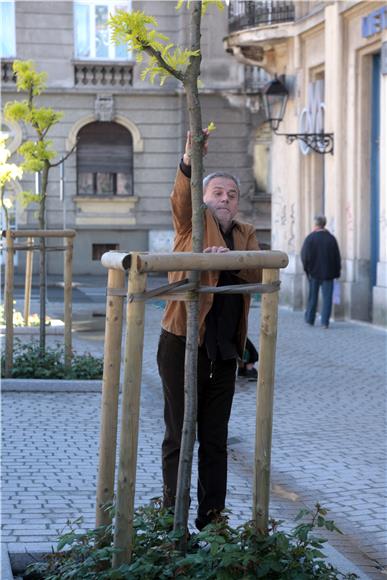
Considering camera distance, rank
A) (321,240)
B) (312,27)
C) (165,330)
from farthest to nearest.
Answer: (312,27) < (321,240) < (165,330)

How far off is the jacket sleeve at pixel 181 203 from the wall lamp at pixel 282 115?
15.1 meters

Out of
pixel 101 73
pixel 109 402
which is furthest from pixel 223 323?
pixel 101 73

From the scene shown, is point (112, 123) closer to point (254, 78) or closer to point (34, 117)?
point (254, 78)

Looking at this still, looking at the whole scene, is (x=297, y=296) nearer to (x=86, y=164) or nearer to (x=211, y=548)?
(x=86, y=164)

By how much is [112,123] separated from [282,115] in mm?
12816

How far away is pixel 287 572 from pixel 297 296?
17.5 meters

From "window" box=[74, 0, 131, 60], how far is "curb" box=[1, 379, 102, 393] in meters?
24.0

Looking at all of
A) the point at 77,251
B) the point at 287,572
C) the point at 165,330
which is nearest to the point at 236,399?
the point at 165,330

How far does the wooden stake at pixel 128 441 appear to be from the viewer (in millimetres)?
4367

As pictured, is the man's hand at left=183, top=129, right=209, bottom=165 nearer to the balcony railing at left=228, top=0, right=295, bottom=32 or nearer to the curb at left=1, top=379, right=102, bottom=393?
the curb at left=1, top=379, right=102, bottom=393

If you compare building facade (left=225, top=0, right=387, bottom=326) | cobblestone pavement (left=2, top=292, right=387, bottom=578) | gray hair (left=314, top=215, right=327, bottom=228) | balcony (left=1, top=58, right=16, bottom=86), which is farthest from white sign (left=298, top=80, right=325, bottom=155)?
balcony (left=1, top=58, right=16, bottom=86)

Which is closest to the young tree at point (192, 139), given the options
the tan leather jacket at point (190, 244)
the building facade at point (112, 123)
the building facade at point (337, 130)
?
the tan leather jacket at point (190, 244)

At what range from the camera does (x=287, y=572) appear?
445 cm

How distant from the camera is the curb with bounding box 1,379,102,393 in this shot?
10961 millimetres
